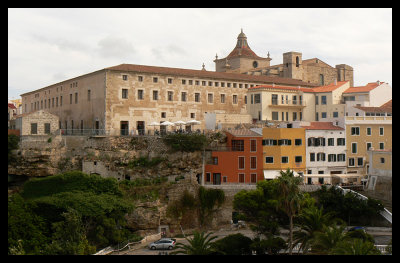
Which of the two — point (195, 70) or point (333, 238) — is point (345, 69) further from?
point (333, 238)

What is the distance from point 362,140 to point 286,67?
22.9 metres

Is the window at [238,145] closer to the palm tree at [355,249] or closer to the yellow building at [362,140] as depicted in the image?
the yellow building at [362,140]

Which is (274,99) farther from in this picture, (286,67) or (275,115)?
(286,67)

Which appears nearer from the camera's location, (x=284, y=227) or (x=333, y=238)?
(x=333, y=238)

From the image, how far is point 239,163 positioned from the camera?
41.7 meters

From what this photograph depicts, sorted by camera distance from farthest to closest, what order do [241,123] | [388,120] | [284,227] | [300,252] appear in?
[241,123] → [388,120] → [284,227] → [300,252]

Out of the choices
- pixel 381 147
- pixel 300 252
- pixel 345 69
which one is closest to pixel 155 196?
pixel 300 252

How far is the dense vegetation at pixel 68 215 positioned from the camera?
29609 millimetres

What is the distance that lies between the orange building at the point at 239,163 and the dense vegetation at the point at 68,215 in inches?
368

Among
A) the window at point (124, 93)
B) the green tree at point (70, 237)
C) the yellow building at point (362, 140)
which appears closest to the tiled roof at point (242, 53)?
the window at point (124, 93)

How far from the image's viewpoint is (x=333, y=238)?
22625mm

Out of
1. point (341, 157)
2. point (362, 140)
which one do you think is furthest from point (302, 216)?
point (362, 140)

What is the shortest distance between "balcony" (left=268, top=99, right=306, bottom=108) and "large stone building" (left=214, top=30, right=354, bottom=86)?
11.6m

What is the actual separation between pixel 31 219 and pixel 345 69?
53.7m
